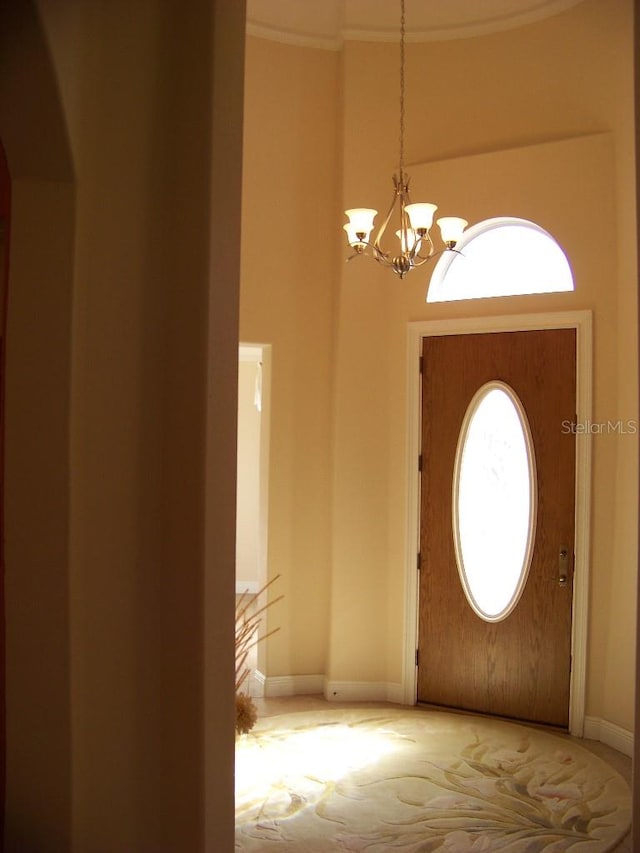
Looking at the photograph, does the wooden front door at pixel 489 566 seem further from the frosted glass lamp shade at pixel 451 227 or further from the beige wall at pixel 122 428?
the beige wall at pixel 122 428

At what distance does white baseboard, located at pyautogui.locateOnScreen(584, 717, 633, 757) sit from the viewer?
3963mm

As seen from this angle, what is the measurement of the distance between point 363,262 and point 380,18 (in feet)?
4.66

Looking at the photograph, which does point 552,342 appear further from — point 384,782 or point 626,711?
point 384,782

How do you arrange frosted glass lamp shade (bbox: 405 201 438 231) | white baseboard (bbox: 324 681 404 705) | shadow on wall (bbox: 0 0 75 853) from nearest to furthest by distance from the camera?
shadow on wall (bbox: 0 0 75 853)
frosted glass lamp shade (bbox: 405 201 438 231)
white baseboard (bbox: 324 681 404 705)

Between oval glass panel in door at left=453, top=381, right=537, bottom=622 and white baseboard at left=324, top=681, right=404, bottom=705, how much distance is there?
2.54 ft

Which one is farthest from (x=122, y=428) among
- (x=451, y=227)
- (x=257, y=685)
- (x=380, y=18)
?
(x=380, y=18)

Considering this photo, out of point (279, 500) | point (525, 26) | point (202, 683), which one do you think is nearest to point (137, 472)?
point (202, 683)

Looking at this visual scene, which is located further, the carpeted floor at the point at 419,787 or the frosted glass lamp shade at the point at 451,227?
the frosted glass lamp shade at the point at 451,227

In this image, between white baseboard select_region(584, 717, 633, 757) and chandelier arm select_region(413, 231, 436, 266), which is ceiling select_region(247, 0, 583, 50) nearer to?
chandelier arm select_region(413, 231, 436, 266)

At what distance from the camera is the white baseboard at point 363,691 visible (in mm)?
4773

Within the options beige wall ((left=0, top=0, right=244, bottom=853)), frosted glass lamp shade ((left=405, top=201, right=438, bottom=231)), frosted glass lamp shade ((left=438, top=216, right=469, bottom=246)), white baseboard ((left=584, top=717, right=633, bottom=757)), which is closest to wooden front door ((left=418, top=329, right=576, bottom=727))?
white baseboard ((left=584, top=717, right=633, bottom=757))

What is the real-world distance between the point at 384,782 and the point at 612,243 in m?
3.01

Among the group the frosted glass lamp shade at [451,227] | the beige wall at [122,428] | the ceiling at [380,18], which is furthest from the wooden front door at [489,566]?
the beige wall at [122,428]

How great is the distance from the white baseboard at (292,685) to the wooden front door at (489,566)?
0.67 metres
